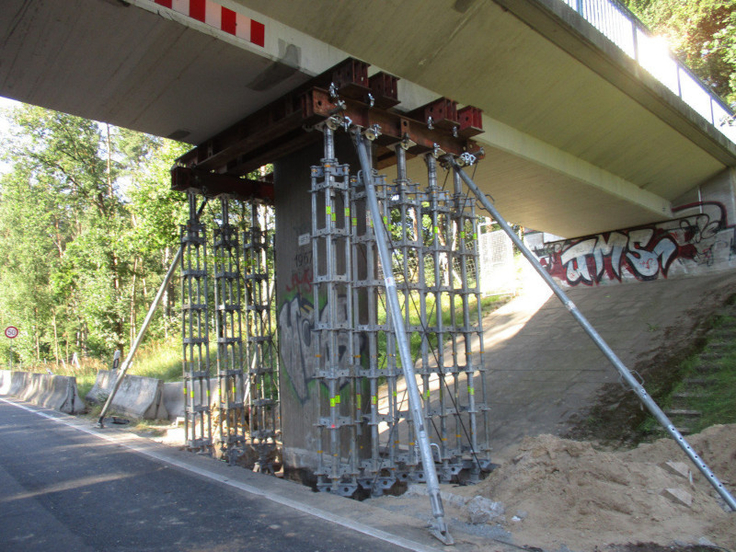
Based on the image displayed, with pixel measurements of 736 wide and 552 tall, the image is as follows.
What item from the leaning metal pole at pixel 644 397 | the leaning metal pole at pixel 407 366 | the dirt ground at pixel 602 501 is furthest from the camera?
the leaning metal pole at pixel 644 397

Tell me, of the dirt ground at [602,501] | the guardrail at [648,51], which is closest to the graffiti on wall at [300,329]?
the dirt ground at [602,501]

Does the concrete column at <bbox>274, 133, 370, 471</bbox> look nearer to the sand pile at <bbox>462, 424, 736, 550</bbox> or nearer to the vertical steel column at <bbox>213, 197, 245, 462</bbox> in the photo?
the vertical steel column at <bbox>213, 197, 245, 462</bbox>

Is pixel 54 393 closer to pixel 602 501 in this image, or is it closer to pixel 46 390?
pixel 46 390

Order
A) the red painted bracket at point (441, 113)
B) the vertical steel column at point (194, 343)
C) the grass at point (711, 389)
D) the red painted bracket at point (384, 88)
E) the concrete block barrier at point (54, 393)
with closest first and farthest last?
the red painted bracket at point (384, 88)
the red painted bracket at point (441, 113)
the grass at point (711, 389)
the vertical steel column at point (194, 343)
the concrete block barrier at point (54, 393)

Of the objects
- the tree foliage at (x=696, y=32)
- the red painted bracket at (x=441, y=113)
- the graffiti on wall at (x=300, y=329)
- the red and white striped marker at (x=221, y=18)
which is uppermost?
the tree foliage at (x=696, y=32)

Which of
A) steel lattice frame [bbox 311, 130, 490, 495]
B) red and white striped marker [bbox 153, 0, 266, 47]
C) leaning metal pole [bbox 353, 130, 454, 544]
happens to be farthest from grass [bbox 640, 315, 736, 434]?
red and white striped marker [bbox 153, 0, 266, 47]

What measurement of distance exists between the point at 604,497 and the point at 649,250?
43.9 feet

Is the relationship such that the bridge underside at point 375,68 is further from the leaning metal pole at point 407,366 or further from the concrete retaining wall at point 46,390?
the concrete retaining wall at point 46,390

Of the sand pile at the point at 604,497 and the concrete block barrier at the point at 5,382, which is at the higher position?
the concrete block barrier at the point at 5,382

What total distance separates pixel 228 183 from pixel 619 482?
24.2 feet

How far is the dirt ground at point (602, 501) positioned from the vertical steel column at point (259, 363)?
139 inches

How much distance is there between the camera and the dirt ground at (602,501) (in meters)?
4.52

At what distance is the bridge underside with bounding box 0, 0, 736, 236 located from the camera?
5781 millimetres

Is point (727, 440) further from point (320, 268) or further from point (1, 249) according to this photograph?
point (1, 249)
